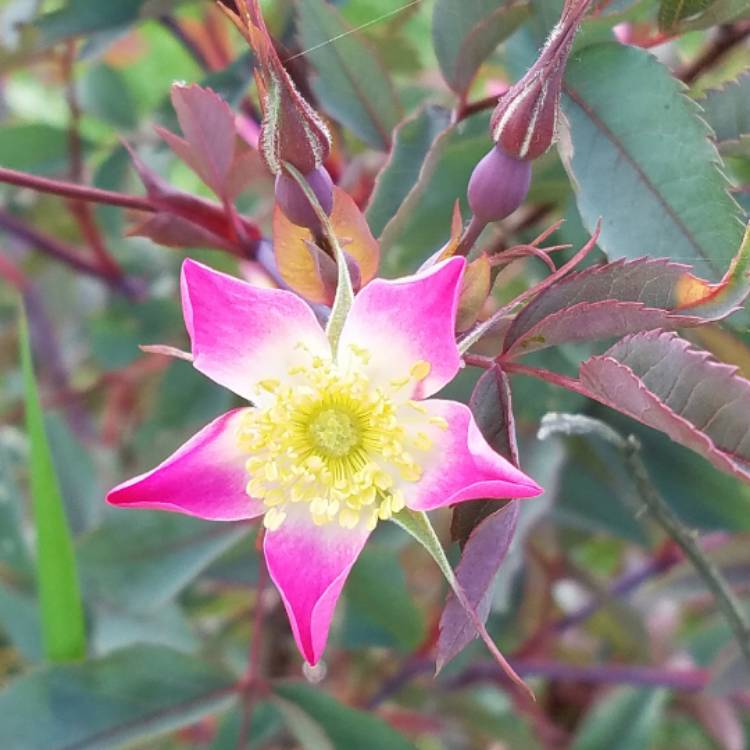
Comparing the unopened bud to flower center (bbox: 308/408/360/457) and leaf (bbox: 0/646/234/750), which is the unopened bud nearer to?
flower center (bbox: 308/408/360/457)

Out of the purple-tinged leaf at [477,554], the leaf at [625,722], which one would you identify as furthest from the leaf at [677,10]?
the leaf at [625,722]

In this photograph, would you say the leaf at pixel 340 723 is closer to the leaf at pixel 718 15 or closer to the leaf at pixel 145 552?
the leaf at pixel 145 552

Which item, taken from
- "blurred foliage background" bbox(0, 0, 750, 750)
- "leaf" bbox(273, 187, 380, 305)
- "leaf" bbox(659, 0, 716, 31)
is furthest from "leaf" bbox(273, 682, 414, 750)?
"leaf" bbox(659, 0, 716, 31)

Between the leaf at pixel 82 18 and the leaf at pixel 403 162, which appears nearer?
the leaf at pixel 403 162

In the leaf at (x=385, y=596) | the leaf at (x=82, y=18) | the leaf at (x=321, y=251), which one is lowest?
the leaf at (x=385, y=596)

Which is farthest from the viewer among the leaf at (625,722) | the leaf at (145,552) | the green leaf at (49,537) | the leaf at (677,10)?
the leaf at (625,722)

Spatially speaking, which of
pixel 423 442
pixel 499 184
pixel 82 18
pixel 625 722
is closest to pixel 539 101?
pixel 499 184

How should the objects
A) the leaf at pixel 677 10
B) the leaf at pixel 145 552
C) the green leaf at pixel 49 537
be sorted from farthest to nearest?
the leaf at pixel 145 552 → the green leaf at pixel 49 537 → the leaf at pixel 677 10
